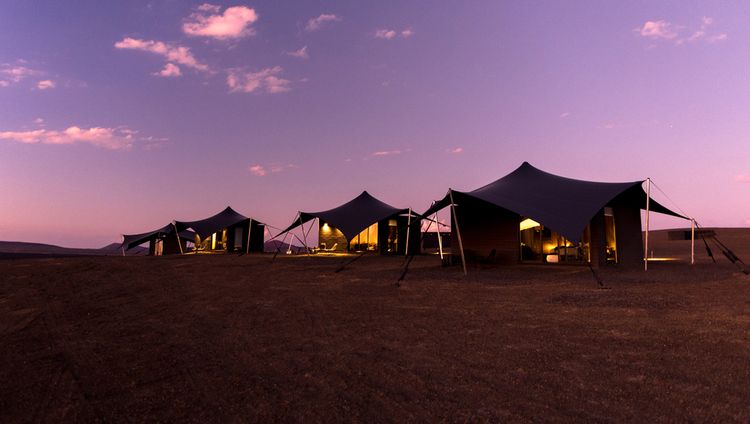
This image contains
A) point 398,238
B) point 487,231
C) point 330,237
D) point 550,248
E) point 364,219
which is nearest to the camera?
point 487,231

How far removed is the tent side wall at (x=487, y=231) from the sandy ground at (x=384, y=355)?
20.8 ft

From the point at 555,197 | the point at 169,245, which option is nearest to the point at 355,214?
the point at 555,197

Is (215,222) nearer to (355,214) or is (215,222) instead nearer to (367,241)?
(367,241)

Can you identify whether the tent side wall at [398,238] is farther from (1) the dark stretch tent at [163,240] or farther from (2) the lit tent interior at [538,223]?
(1) the dark stretch tent at [163,240]

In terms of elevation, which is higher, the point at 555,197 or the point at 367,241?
the point at 555,197

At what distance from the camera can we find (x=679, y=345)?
4875 mm

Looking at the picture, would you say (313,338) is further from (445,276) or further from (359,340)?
(445,276)

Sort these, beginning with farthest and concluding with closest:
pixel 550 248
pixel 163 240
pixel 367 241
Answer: pixel 163 240 → pixel 367 241 → pixel 550 248

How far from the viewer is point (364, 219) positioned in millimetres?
22453

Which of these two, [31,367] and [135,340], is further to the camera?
[135,340]

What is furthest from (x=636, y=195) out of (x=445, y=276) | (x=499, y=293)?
(x=499, y=293)

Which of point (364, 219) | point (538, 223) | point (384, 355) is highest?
point (364, 219)

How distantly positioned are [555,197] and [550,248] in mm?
6373

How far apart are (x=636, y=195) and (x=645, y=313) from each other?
11.5 m
